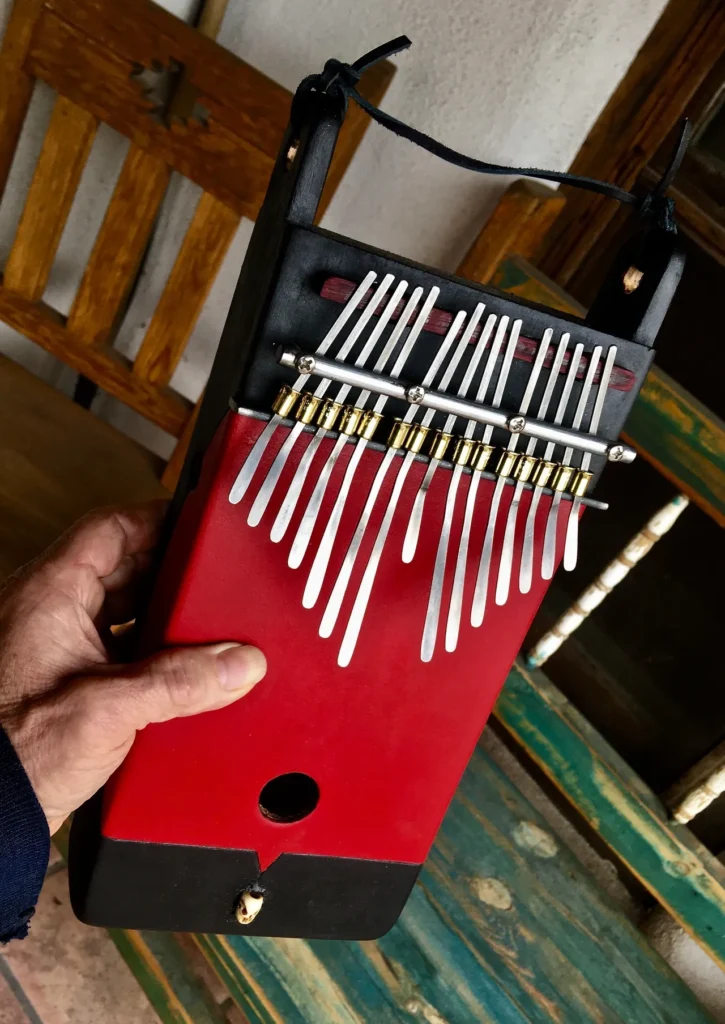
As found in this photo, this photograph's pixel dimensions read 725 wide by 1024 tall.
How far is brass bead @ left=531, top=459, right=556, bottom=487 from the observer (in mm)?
502

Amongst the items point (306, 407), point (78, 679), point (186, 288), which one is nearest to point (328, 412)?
point (306, 407)

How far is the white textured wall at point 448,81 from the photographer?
2.48 feet

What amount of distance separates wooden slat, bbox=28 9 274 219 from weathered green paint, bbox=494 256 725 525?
38 centimetres

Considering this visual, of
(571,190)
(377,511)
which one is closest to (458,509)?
(377,511)

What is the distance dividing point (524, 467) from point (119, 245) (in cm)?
66

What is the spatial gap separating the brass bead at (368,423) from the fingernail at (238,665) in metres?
0.17

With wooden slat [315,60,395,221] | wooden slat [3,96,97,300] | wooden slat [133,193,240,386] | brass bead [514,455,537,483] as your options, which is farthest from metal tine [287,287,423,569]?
wooden slat [3,96,97,300]

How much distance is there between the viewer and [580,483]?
0.51 m

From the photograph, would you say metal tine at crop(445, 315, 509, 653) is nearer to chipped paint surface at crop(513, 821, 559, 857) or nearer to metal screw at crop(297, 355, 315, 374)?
Answer: metal screw at crop(297, 355, 315, 374)

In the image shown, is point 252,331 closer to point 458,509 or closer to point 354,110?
point 458,509

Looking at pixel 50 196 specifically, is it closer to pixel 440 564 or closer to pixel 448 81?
pixel 448 81

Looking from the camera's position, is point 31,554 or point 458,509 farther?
point 31,554

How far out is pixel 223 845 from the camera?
0.59m

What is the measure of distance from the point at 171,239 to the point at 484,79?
1.58 ft
